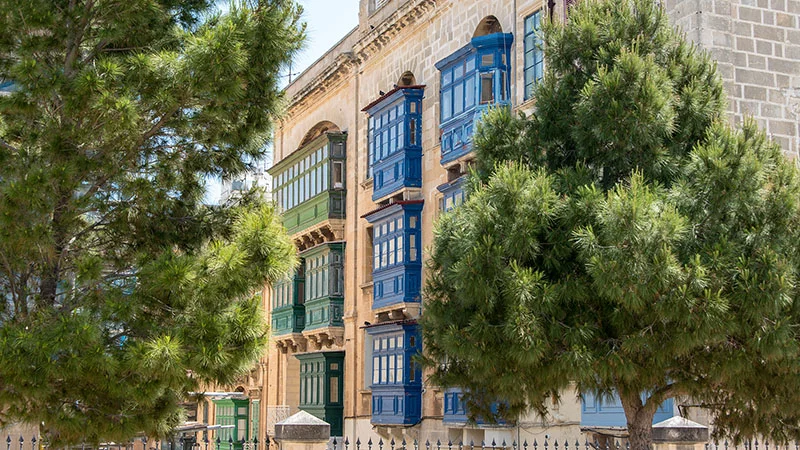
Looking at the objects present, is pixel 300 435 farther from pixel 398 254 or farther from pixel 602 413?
pixel 398 254

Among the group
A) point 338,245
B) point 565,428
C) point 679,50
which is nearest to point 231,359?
point 679,50

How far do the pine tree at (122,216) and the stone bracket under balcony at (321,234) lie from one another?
1937cm

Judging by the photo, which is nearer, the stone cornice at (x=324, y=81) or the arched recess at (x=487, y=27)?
the arched recess at (x=487, y=27)

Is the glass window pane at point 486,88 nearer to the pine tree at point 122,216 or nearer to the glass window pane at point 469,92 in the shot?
the glass window pane at point 469,92

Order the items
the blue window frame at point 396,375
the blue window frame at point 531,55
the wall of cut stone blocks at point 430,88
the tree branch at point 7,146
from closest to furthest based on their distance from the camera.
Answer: the tree branch at point 7,146 < the wall of cut stone blocks at point 430,88 < the blue window frame at point 531,55 < the blue window frame at point 396,375

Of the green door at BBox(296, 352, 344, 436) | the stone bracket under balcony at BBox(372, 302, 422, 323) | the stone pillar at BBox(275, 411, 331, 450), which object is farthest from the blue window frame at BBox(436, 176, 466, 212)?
the stone pillar at BBox(275, 411, 331, 450)

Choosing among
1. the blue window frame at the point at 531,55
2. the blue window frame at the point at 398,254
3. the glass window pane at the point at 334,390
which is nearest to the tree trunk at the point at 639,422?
the blue window frame at the point at 531,55

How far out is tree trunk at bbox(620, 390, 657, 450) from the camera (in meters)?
15.5

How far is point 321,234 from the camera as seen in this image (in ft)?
116

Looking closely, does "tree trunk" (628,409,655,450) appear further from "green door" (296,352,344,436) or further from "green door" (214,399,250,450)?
"green door" (214,399,250,450)

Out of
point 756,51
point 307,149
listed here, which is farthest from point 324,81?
point 756,51

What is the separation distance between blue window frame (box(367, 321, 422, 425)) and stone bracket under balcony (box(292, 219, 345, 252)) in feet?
15.6

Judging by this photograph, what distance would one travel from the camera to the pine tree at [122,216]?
41.2ft

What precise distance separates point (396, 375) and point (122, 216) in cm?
1618
